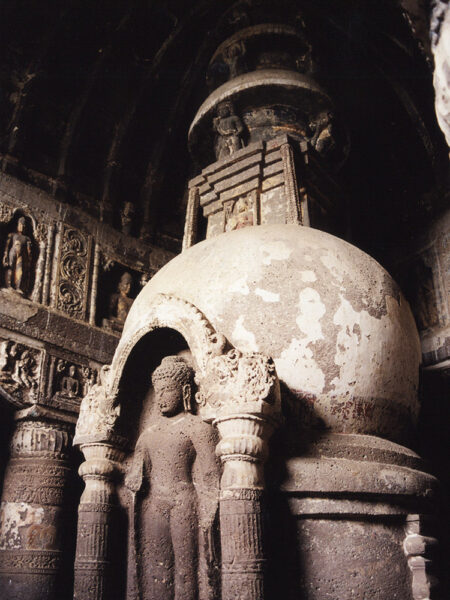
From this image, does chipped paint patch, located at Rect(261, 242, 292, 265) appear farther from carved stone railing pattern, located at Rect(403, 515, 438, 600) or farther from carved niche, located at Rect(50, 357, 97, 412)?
carved niche, located at Rect(50, 357, 97, 412)

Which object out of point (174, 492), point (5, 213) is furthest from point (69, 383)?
point (174, 492)

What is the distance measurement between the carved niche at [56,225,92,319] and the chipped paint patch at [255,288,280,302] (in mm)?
3425

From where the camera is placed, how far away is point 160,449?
3643mm

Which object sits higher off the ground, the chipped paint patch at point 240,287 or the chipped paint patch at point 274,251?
the chipped paint patch at point 274,251

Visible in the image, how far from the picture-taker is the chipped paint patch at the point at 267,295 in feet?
12.3

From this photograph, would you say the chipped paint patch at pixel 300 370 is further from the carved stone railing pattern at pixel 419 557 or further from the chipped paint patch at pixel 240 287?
the carved stone railing pattern at pixel 419 557

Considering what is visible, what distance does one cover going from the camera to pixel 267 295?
148 inches

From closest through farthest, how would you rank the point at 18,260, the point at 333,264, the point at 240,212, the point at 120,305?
the point at 333,264
the point at 240,212
the point at 18,260
the point at 120,305

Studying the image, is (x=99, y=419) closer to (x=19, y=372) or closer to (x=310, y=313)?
(x=310, y=313)

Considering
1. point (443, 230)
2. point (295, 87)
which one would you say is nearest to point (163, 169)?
point (295, 87)

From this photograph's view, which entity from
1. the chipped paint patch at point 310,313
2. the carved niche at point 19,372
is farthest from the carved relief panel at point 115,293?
the chipped paint patch at point 310,313

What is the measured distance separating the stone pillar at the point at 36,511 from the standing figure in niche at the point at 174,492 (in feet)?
7.35

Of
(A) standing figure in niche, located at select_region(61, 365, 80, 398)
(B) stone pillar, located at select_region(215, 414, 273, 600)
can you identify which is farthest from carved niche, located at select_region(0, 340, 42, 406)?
(B) stone pillar, located at select_region(215, 414, 273, 600)

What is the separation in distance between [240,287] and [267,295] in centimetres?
19
